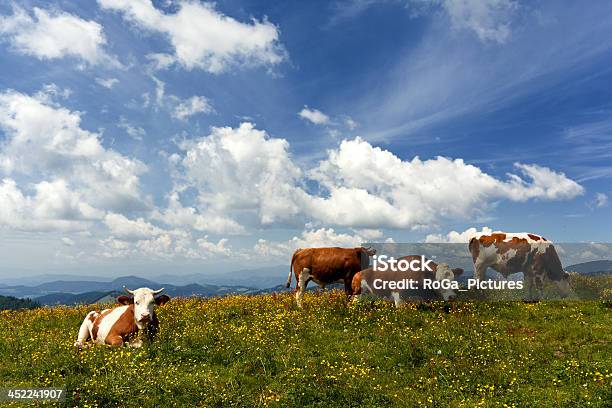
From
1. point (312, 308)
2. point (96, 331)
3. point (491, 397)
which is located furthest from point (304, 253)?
point (491, 397)

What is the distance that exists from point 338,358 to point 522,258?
46.4 ft

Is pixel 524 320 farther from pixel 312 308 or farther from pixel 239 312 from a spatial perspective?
pixel 239 312

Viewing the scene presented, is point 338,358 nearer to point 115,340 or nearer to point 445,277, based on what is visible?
point 115,340

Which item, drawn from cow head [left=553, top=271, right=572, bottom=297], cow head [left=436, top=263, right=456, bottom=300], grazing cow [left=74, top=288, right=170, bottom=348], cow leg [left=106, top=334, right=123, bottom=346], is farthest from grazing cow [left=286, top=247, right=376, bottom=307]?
cow head [left=553, top=271, right=572, bottom=297]

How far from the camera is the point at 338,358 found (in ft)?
38.4

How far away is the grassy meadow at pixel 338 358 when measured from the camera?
29.8ft

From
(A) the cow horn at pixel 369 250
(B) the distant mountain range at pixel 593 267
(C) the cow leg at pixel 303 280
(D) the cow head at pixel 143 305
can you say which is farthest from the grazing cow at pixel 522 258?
(D) the cow head at pixel 143 305

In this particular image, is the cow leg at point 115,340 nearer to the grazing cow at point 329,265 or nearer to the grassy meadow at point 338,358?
the grassy meadow at point 338,358

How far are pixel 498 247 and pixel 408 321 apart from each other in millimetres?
9634

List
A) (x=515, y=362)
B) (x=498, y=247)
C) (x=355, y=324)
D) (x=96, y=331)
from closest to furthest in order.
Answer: (x=515, y=362) → (x=96, y=331) → (x=355, y=324) → (x=498, y=247)

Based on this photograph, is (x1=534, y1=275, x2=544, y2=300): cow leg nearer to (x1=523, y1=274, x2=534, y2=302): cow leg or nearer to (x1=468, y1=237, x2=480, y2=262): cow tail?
(x1=523, y1=274, x2=534, y2=302): cow leg

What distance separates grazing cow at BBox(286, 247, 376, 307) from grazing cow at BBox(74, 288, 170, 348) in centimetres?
708

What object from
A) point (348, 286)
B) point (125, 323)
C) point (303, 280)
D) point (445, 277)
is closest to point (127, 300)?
point (125, 323)

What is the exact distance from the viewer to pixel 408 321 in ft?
48.9
